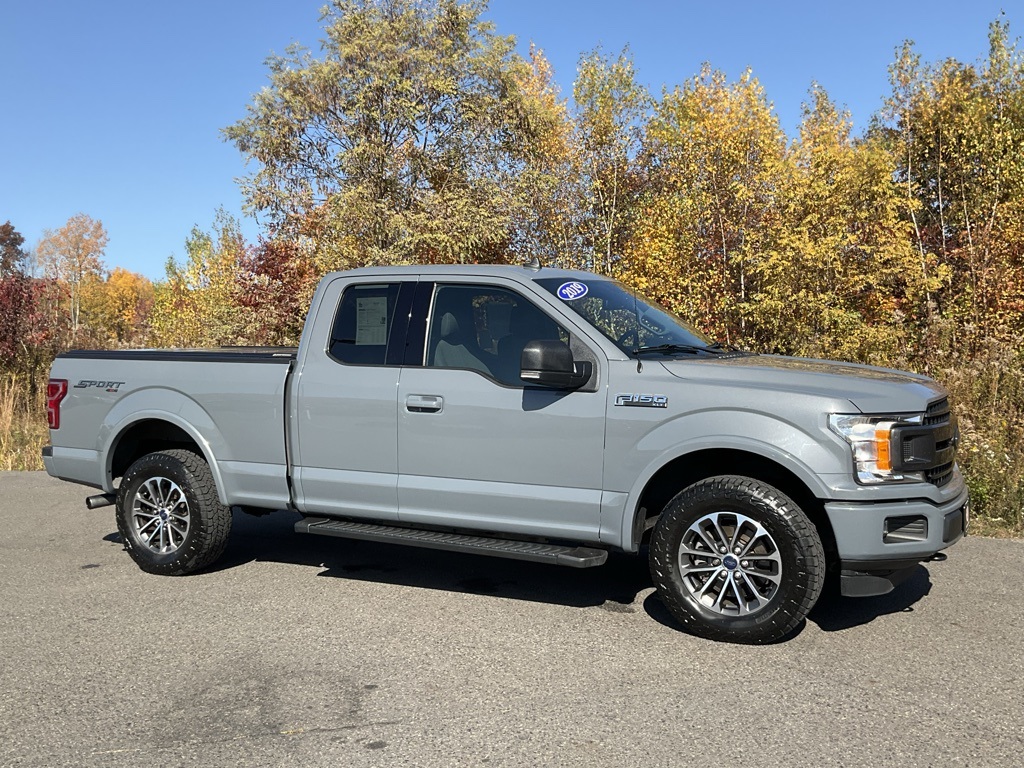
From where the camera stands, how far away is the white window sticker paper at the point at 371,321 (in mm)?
5844

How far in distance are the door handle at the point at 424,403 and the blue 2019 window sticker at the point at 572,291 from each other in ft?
3.13

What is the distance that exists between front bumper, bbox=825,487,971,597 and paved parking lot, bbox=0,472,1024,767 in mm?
383

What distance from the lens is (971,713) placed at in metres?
3.83

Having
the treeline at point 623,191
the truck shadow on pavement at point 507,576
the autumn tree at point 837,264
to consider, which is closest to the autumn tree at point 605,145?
the treeline at point 623,191

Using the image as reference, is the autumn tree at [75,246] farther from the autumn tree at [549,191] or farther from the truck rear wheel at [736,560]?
the truck rear wheel at [736,560]

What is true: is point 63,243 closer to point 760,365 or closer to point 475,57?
point 475,57

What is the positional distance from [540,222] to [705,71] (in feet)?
28.0

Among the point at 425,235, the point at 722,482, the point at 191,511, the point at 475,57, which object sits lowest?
the point at 191,511

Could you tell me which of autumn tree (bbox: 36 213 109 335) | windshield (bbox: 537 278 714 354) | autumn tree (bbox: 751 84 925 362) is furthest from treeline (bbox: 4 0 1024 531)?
autumn tree (bbox: 36 213 109 335)

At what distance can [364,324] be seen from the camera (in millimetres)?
5918

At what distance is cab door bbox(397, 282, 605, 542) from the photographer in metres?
5.11

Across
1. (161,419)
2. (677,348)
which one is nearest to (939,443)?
(677,348)

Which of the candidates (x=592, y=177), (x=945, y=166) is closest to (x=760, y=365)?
(x=592, y=177)

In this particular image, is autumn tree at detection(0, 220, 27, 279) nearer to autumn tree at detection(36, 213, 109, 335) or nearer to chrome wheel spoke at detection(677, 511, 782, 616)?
autumn tree at detection(36, 213, 109, 335)
